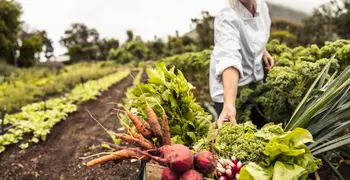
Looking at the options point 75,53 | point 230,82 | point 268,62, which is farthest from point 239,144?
point 75,53

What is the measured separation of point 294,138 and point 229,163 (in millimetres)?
325

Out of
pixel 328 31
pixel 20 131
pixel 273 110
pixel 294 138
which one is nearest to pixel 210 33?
pixel 328 31

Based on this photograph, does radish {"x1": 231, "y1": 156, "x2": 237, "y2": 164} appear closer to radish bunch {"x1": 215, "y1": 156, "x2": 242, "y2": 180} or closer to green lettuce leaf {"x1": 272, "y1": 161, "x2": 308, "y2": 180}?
radish bunch {"x1": 215, "y1": 156, "x2": 242, "y2": 180}

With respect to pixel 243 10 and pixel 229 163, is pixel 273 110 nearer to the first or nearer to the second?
pixel 243 10

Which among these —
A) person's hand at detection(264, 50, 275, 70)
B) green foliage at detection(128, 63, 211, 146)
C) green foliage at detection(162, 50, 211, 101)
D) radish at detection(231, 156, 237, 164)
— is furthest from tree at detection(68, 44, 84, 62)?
radish at detection(231, 156, 237, 164)

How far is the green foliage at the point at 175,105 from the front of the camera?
1.97 m

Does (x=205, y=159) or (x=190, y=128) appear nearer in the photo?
(x=205, y=159)

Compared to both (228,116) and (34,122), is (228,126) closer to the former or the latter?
(228,116)

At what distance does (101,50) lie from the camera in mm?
51750

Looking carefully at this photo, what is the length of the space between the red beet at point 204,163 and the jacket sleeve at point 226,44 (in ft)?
2.93

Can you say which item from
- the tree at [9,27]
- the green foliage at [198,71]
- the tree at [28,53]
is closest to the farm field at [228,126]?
the green foliage at [198,71]

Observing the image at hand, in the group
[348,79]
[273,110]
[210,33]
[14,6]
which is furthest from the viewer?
[14,6]

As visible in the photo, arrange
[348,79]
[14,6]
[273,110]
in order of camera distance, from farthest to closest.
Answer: [14,6]
[273,110]
[348,79]

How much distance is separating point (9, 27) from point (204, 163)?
25.3 m
